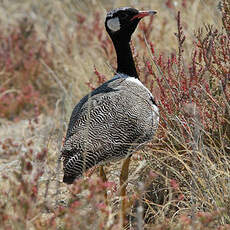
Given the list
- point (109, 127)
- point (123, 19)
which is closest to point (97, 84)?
point (123, 19)

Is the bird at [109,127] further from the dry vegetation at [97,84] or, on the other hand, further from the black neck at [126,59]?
the black neck at [126,59]

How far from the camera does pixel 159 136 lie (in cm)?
325

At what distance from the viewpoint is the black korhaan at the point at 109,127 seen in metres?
2.69

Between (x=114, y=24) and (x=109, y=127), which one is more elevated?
(x=114, y=24)

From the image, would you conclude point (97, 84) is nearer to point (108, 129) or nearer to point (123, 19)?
point (123, 19)

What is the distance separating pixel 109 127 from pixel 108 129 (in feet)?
0.05

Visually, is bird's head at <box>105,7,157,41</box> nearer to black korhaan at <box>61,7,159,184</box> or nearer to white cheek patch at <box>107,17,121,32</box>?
white cheek patch at <box>107,17,121,32</box>

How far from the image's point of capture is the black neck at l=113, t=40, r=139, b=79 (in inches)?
133

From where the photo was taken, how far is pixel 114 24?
10.9 ft

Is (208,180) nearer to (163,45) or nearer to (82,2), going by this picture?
(163,45)

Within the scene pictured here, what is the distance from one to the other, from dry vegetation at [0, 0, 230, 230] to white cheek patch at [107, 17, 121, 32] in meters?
0.25

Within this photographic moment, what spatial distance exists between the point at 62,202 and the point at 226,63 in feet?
4.74

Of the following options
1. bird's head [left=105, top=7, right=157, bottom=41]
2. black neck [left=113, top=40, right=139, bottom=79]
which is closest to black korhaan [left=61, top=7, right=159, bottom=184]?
black neck [left=113, top=40, right=139, bottom=79]

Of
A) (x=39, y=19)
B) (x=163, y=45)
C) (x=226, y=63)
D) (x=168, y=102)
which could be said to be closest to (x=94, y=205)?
(x=168, y=102)
